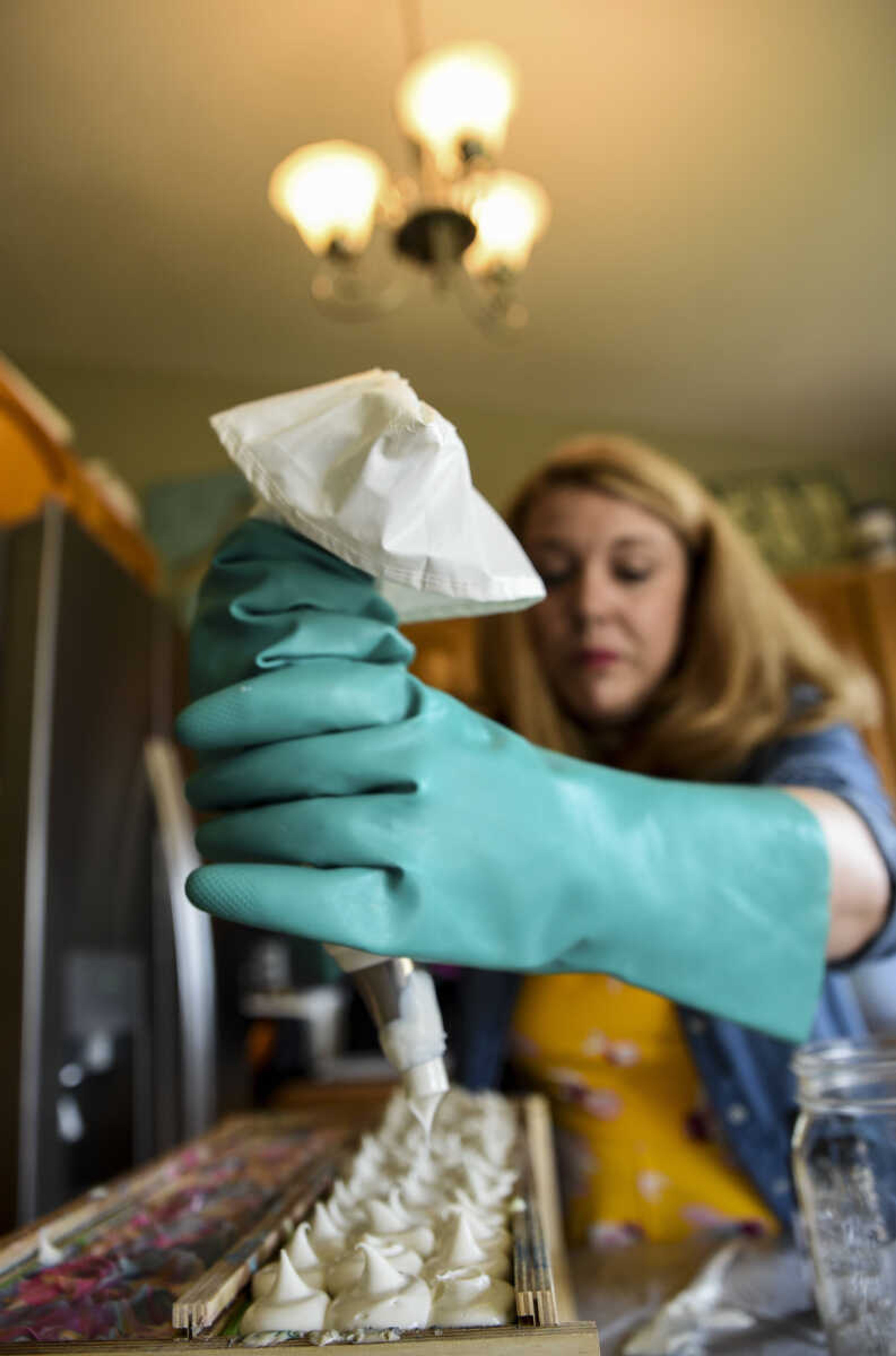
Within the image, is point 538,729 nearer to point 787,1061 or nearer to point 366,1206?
point 787,1061

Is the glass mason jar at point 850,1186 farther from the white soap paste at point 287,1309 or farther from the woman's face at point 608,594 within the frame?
the woman's face at point 608,594

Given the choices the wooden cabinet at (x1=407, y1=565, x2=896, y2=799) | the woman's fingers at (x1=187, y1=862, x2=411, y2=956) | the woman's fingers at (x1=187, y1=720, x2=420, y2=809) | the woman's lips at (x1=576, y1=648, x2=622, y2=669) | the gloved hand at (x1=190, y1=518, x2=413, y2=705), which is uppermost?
the wooden cabinet at (x1=407, y1=565, x2=896, y2=799)

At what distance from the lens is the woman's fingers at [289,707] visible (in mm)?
409

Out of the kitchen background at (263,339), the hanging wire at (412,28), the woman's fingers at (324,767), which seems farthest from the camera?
the hanging wire at (412,28)

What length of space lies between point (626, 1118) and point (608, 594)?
0.52 m

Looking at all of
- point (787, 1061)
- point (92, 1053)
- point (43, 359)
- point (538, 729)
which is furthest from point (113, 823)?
point (43, 359)

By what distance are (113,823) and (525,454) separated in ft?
3.34

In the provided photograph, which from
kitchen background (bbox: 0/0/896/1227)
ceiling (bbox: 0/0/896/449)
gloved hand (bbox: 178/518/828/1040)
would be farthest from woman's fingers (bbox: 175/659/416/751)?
ceiling (bbox: 0/0/896/449)

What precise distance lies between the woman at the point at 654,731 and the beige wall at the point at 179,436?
160 cm

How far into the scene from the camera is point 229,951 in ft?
5.47

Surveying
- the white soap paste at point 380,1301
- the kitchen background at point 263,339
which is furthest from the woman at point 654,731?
the white soap paste at point 380,1301

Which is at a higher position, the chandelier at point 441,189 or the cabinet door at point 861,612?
the chandelier at point 441,189

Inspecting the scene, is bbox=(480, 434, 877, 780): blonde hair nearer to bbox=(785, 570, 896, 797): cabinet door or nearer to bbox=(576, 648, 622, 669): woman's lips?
bbox=(576, 648, 622, 669): woman's lips

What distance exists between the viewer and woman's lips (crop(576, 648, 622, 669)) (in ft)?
3.32
